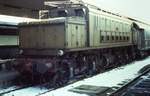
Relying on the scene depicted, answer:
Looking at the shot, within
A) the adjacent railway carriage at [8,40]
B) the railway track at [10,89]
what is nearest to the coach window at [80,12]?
the adjacent railway carriage at [8,40]

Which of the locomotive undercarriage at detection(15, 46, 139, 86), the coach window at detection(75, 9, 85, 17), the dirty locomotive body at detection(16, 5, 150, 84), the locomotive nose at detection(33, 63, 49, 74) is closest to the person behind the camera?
the locomotive nose at detection(33, 63, 49, 74)

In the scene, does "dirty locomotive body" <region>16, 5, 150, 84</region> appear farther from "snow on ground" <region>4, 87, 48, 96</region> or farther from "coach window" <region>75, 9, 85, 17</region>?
"snow on ground" <region>4, 87, 48, 96</region>

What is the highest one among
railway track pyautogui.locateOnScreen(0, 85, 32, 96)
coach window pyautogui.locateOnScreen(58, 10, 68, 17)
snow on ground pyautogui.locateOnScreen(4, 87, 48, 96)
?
coach window pyautogui.locateOnScreen(58, 10, 68, 17)

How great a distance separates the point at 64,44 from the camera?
492 inches

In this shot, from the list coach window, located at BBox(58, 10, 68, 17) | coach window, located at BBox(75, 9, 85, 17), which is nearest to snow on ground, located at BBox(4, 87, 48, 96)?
coach window, located at BBox(58, 10, 68, 17)

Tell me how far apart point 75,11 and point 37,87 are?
4.13 metres

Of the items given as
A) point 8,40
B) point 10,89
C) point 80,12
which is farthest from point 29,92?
point 8,40

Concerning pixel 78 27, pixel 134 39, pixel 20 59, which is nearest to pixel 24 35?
pixel 20 59

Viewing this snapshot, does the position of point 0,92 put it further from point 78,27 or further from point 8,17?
point 8,17

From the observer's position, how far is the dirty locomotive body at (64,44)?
12.5m

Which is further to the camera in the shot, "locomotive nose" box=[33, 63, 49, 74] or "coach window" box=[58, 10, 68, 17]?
"coach window" box=[58, 10, 68, 17]

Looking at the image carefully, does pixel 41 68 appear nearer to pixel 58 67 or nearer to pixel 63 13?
pixel 58 67

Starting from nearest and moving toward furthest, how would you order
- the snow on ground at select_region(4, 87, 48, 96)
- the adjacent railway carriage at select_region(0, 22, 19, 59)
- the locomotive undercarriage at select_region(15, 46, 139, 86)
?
1. the snow on ground at select_region(4, 87, 48, 96)
2. the locomotive undercarriage at select_region(15, 46, 139, 86)
3. the adjacent railway carriage at select_region(0, 22, 19, 59)

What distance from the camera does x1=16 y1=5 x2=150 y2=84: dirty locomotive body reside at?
40.9ft
